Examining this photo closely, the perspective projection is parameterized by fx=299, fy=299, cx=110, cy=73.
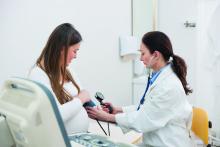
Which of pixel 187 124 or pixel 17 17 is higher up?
pixel 17 17

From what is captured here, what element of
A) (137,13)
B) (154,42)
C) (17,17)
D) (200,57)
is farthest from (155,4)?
(17,17)

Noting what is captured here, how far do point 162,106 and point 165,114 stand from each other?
0.17 ft

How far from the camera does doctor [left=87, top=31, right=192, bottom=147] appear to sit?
1.71 meters

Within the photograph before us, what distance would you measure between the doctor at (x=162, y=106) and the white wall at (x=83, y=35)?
0.57m

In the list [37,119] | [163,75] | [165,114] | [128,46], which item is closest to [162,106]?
[165,114]

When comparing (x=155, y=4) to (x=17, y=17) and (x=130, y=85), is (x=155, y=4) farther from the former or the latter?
(x=17, y=17)

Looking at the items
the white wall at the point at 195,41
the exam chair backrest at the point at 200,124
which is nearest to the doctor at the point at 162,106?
the exam chair backrest at the point at 200,124

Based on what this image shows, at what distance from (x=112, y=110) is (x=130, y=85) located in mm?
1164

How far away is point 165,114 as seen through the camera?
1.72 m

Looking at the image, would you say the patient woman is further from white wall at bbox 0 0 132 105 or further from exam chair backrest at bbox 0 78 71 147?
exam chair backrest at bbox 0 78 71 147

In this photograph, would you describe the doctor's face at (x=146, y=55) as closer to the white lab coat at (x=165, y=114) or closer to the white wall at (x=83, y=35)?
the white lab coat at (x=165, y=114)

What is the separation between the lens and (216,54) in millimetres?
3234

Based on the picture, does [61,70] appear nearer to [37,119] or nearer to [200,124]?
[37,119]

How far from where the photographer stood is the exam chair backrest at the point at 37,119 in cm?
83
